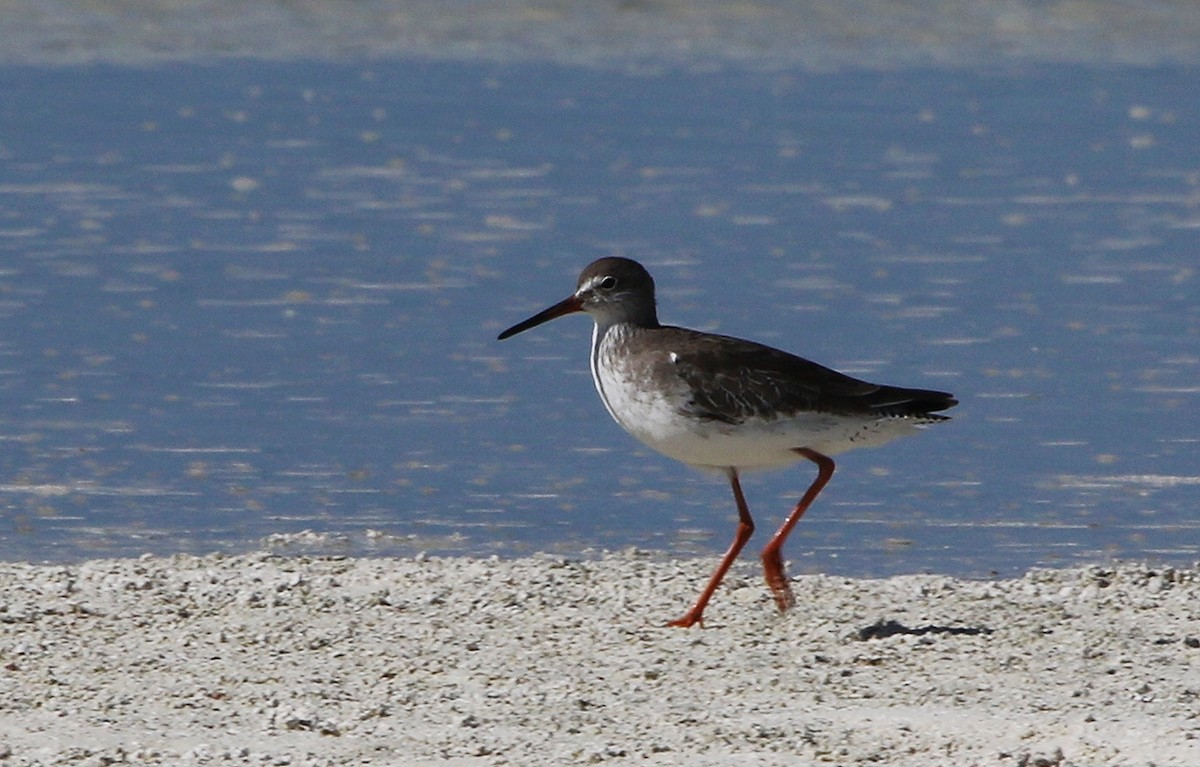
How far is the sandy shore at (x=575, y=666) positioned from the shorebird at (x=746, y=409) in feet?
1.34

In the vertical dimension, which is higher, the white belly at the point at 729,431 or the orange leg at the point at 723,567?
the white belly at the point at 729,431

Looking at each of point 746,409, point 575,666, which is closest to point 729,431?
point 746,409

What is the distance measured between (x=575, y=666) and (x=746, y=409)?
1147mm

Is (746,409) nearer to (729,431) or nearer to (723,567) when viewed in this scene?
(729,431)

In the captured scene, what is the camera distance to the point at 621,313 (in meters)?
8.09

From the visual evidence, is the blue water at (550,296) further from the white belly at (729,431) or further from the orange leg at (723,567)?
the white belly at (729,431)

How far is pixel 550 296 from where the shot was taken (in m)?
12.2

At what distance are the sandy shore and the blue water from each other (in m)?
0.64

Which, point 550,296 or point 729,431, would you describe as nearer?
point 729,431

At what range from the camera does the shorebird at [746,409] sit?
7398mm

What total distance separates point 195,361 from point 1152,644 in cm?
541

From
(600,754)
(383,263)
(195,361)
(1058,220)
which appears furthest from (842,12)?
(600,754)

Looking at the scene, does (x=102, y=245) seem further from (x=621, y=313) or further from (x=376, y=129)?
(x=621, y=313)

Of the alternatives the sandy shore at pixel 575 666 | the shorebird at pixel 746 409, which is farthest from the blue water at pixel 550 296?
the shorebird at pixel 746 409
